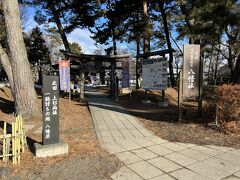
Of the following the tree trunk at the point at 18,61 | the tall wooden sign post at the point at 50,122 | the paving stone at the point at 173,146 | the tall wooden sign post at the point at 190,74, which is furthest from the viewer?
the tree trunk at the point at 18,61

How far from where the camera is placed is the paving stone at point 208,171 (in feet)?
13.8

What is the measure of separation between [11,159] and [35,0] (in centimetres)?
1632

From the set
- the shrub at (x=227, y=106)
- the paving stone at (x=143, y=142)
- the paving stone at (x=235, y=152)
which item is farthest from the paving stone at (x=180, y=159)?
the shrub at (x=227, y=106)

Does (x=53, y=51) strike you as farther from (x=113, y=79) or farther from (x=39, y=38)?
(x=113, y=79)

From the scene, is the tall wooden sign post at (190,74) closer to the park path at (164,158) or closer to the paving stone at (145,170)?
the park path at (164,158)

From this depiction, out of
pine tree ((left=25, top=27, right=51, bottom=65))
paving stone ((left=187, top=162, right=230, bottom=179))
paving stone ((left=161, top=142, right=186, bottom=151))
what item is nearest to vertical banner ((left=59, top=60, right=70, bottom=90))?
paving stone ((left=161, top=142, right=186, bottom=151))

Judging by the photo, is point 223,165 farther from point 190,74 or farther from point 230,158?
point 190,74

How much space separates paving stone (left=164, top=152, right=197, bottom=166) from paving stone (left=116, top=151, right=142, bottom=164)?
1.97 feet

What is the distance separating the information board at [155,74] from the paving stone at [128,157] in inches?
267

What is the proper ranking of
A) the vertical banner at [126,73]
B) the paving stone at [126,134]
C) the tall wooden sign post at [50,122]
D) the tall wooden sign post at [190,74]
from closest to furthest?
the tall wooden sign post at [50,122] → the paving stone at [126,134] → the tall wooden sign post at [190,74] → the vertical banner at [126,73]

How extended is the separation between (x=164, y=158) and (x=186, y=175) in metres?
0.83

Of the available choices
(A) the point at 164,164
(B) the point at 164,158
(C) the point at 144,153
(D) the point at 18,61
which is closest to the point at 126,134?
(C) the point at 144,153

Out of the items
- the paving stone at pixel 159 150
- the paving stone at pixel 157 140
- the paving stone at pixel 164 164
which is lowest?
the paving stone at pixel 164 164

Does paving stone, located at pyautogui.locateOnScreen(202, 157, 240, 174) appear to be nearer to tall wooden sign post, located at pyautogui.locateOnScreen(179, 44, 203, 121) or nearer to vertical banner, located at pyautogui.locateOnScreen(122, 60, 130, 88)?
tall wooden sign post, located at pyautogui.locateOnScreen(179, 44, 203, 121)
